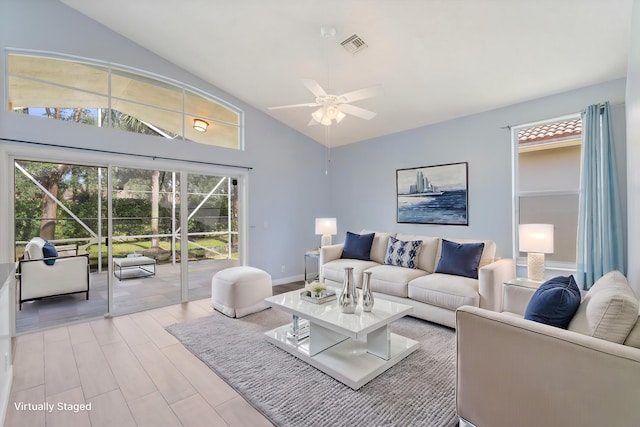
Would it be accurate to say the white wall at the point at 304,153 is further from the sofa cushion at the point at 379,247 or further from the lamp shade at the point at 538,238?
the lamp shade at the point at 538,238

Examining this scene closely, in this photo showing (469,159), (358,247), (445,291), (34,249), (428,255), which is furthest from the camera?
(358,247)

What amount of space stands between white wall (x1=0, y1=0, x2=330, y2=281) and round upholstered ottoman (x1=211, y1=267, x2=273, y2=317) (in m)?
1.14

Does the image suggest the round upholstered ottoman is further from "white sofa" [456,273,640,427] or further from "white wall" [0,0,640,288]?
"white sofa" [456,273,640,427]

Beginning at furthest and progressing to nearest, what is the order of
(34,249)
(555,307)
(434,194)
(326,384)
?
(434,194) < (34,249) < (326,384) < (555,307)

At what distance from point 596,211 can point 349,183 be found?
355cm

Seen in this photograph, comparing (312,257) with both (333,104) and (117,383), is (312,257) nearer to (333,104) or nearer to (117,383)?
(333,104)

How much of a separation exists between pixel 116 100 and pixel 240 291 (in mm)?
2891

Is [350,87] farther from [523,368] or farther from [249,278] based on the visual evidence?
[523,368]

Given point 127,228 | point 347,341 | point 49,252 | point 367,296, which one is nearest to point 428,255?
point 367,296

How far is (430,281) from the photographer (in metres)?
3.29

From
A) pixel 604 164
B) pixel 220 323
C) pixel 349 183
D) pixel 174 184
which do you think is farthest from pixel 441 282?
pixel 174 184

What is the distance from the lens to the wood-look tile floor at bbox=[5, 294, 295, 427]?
1846 millimetres

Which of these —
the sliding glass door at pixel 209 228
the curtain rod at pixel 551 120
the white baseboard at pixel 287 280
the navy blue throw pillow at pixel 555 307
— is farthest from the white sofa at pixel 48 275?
the curtain rod at pixel 551 120

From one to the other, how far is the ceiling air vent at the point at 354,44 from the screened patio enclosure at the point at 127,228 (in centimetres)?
271
